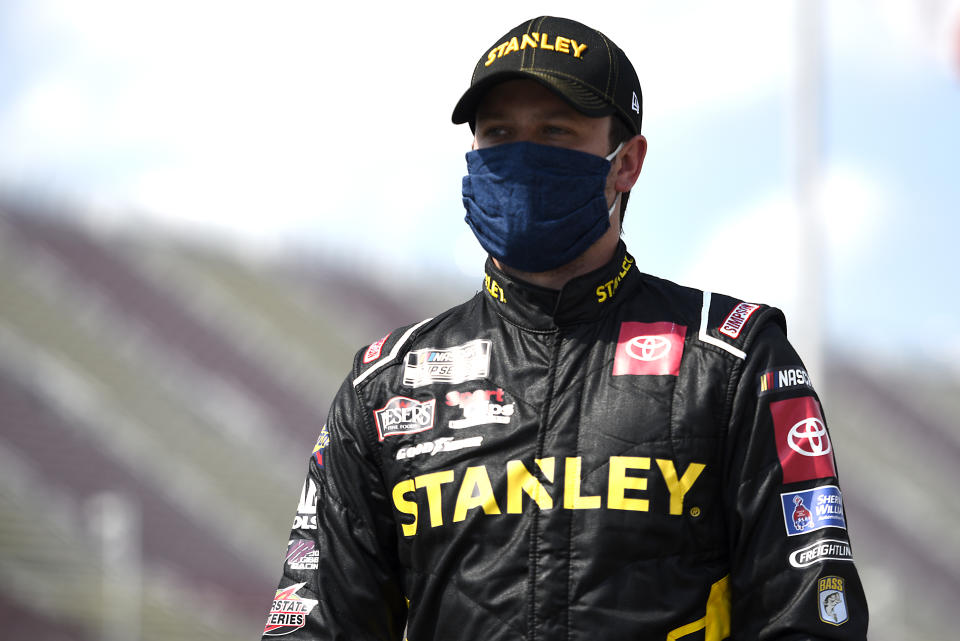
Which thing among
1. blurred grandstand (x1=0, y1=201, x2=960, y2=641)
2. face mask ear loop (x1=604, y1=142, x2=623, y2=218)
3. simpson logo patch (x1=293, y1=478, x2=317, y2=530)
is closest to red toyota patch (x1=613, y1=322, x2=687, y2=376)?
face mask ear loop (x1=604, y1=142, x2=623, y2=218)

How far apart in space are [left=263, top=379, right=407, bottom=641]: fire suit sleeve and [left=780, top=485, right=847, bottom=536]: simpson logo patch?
27.6 inches

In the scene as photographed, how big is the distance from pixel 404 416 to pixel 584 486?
37 centimetres

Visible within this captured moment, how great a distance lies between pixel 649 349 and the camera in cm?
202

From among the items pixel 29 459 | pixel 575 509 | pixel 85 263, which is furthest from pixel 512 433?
pixel 85 263

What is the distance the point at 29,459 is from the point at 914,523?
1396 centimetres

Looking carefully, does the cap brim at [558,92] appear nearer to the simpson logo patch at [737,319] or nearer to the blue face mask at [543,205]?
the blue face mask at [543,205]

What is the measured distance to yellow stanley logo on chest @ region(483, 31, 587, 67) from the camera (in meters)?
2.07

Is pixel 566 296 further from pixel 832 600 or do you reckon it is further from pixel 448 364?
pixel 832 600

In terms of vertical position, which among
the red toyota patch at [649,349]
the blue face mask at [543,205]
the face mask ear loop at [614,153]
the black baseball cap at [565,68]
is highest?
the black baseball cap at [565,68]

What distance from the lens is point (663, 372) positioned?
6.48 ft

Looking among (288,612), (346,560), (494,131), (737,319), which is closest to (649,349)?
(737,319)

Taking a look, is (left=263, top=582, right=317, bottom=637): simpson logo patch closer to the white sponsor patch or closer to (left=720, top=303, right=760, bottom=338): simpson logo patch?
the white sponsor patch

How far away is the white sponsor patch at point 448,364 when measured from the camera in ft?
6.93

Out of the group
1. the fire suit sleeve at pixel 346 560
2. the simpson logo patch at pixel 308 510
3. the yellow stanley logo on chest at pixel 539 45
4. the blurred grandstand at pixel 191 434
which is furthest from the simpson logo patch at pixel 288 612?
the blurred grandstand at pixel 191 434
